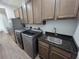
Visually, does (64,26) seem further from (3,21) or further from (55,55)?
(3,21)

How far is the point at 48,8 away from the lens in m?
1.77

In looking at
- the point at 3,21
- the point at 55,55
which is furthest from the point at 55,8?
the point at 3,21

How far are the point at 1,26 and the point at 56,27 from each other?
504 centimetres

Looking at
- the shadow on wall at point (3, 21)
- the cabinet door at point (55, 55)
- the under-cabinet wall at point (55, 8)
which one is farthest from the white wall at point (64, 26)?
the shadow on wall at point (3, 21)

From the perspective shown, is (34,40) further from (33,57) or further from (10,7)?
(10,7)

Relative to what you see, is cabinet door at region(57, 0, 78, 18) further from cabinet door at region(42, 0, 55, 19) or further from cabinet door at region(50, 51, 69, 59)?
cabinet door at region(50, 51, 69, 59)

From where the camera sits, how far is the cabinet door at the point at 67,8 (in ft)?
3.97

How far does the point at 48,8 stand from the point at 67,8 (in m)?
0.58

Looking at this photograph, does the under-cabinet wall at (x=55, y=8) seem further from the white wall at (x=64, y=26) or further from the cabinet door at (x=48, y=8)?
the white wall at (x=64, y=26)

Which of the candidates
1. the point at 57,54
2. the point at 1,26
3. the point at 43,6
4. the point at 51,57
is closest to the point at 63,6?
the point at 43,6

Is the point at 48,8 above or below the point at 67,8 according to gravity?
above

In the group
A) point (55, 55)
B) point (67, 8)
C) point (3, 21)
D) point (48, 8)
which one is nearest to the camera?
point (67, 8)

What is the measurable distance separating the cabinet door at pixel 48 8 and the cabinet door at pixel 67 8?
0.69 ft

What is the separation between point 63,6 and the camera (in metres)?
1.40
